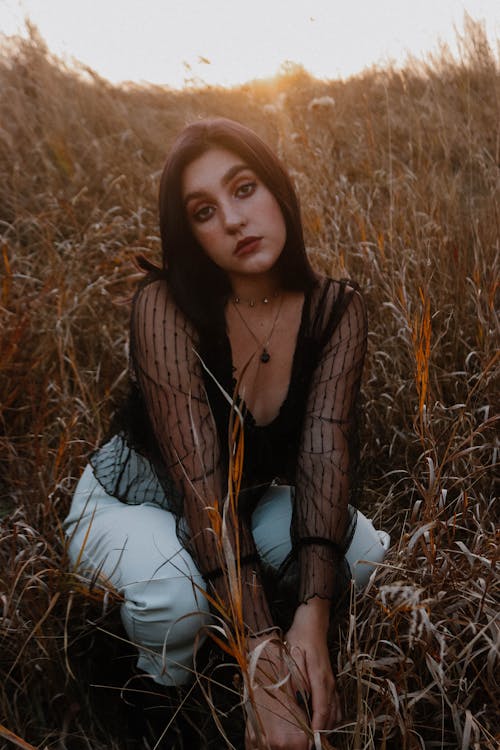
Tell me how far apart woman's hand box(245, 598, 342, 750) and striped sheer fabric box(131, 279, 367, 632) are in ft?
0.22

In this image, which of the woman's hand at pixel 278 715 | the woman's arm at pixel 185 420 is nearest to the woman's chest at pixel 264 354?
the woman's arm at pixel 185 420

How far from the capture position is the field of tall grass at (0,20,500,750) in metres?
1.50

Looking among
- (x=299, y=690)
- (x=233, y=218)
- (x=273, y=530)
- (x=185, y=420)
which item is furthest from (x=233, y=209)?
(x=299, y=690)

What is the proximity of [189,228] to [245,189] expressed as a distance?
0.55 ft

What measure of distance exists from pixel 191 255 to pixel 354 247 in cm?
113

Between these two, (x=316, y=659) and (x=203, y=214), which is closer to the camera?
(x=316, y=659)

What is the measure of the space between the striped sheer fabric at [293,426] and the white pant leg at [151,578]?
60 mm

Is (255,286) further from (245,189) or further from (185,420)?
(185,420)

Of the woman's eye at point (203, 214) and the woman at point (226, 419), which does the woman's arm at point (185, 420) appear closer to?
the woman at point (226, 419)

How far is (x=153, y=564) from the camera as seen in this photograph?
1.67 meters

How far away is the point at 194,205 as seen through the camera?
6.03ft

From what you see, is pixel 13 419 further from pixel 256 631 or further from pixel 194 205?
pixel 256 631

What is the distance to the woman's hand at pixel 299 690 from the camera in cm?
135

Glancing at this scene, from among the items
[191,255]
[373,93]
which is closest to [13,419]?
[191,255]
